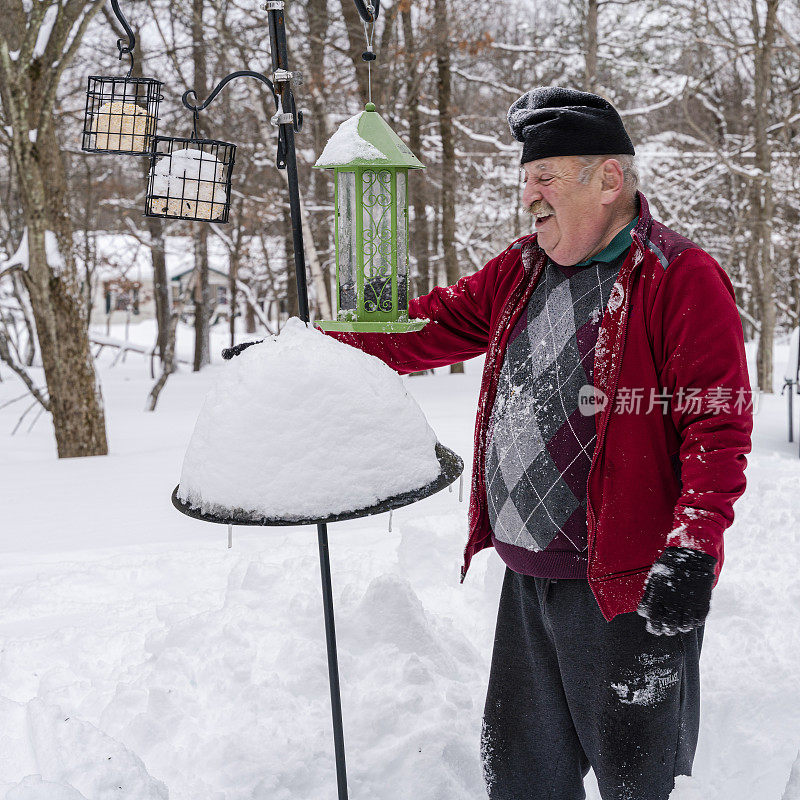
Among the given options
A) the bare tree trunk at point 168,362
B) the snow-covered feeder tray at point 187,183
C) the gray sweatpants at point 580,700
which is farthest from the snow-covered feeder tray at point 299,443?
the bare tree trunk at point 168,362

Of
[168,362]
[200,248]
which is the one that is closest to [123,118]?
[168,362]

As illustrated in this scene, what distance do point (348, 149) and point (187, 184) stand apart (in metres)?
1.48

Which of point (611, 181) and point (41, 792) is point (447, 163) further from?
point (41, 792)

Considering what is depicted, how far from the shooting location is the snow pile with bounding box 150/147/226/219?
325cm

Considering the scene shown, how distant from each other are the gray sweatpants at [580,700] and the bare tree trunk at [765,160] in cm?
944

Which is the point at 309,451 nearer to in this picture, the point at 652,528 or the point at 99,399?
the point at 652,528

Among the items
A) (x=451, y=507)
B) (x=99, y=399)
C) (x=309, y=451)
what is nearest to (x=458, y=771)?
(x=309, y=451)

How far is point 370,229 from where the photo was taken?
2189 millimetres

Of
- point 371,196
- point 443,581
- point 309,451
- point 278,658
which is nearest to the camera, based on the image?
point 309,451

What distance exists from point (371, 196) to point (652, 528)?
1165 mm

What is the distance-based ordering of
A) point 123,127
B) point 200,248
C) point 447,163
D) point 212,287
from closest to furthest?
point 123,127 < point 447,163 < point 200,248 < point 212,287

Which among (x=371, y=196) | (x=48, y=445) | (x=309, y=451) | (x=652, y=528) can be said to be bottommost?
(x=48, y=445)

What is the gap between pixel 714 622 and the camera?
340cm

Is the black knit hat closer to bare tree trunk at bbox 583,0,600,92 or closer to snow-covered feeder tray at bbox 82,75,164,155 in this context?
snow-covered feeder tray at bbox 82,75,164,155
